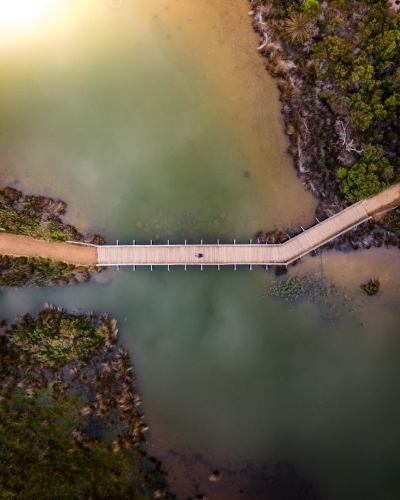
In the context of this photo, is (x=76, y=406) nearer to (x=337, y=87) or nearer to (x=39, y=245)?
(x=39, y=245)

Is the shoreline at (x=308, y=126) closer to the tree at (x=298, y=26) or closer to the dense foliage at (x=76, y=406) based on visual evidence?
the tree at (x=298, y=26)

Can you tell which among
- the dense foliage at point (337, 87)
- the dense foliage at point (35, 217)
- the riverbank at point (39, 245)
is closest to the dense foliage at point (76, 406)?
the riverbank at point (39, 245)

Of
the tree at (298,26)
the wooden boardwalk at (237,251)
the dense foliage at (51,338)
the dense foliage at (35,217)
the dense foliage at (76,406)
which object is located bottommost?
the dense foliage at (76,406)

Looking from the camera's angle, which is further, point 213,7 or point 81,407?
point 213,7

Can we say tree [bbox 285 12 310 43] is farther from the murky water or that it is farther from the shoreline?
the murky water

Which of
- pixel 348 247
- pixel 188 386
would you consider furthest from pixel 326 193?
pixel 188 386

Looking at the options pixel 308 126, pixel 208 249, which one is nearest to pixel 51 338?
pixel 208 249

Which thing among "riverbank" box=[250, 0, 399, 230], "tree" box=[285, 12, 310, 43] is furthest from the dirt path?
"tree" box=[285, 12, 310, 43]

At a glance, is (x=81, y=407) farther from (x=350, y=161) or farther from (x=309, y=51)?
(x=309, y=51)
